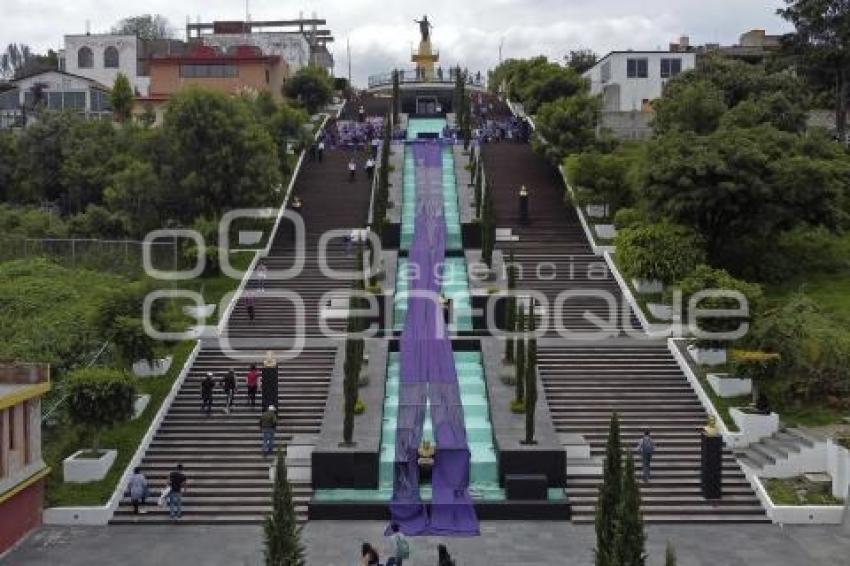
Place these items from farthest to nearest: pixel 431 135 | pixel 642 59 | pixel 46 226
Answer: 1. pixel 642 59
2. pixel 431 135
3. pixel 46 226

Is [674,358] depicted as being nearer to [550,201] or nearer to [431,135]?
[550,201]

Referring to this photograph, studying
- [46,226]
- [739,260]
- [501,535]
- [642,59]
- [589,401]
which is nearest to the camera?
[501,535]

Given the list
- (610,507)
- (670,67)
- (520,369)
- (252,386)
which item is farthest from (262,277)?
(670,67)

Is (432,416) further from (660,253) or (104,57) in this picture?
(104,57)

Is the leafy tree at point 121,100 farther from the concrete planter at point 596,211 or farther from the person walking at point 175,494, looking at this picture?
the person walking at point 175,494

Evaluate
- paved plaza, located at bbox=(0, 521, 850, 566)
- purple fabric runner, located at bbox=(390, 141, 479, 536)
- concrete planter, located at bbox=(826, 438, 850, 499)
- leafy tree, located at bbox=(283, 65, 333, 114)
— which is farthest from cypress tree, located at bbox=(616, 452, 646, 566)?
leafy tree, located at bbox=(283, 65, 333, 114)

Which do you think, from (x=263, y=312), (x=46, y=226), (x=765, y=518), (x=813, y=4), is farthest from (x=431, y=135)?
(x=765, y=518)

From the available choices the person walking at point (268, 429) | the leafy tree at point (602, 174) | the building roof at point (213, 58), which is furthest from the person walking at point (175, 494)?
the building roof at point (213, 58)

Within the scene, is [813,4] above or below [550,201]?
above
